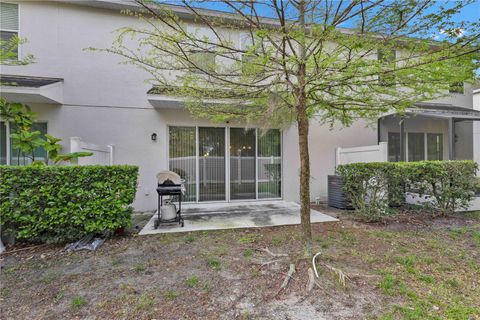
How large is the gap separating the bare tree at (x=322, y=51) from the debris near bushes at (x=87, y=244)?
10.6 ft

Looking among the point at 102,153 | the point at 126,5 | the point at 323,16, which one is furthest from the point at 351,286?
the point at 126,5

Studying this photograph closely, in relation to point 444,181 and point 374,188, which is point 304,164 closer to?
point 374,188

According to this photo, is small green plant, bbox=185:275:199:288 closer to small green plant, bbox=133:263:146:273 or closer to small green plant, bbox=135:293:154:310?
small green plant, bbox=135:293:154:310

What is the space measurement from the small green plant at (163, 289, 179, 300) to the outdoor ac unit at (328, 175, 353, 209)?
5.87 m

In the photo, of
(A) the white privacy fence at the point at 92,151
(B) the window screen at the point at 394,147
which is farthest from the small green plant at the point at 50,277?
(B) the window screen at the point at 394,147

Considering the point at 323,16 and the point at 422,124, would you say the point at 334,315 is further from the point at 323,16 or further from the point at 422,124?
the point at 422,124

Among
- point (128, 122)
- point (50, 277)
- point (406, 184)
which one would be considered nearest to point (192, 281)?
point (50, 277)

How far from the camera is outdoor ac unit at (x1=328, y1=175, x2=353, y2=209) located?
24.6 ft

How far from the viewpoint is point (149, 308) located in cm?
274

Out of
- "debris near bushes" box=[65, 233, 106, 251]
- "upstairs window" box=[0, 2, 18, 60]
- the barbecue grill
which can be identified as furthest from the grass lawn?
"upstairs window" box=[0, 2, 18, 60]

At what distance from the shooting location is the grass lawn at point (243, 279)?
2.71 metres

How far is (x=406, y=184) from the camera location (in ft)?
22.4

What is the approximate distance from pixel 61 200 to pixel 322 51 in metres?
5.00

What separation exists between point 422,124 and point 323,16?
884 centimetres
